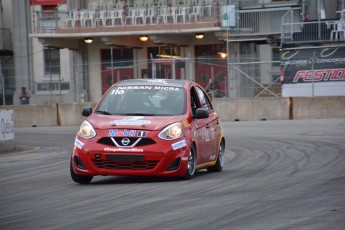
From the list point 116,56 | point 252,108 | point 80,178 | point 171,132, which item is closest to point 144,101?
point 171,132

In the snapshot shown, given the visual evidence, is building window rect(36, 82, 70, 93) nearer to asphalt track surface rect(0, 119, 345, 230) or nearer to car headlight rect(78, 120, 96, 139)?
asphalt track surface rect(0, 119, 345, 230)

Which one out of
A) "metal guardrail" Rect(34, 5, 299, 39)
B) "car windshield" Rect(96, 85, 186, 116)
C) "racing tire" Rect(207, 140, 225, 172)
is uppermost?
"metal guardrail" Rect(34, 5, 299, 39)

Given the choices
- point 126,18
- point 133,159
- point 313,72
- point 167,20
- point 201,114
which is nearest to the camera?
point 133,159

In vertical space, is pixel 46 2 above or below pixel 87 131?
above

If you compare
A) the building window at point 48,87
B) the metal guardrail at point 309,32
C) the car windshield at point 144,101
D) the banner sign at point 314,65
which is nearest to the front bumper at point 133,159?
the car windshield at point 144,101

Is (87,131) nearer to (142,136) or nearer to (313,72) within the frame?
(142,136)

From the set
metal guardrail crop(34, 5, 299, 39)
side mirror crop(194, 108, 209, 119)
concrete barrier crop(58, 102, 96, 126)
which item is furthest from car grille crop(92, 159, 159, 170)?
metal guardrail crop(34, 5, 299, 39)

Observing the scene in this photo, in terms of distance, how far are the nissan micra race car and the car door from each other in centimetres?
2

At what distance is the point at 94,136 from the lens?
1283 cm

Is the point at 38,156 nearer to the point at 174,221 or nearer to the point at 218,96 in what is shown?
the point at 174,221

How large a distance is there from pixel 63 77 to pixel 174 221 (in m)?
38.9

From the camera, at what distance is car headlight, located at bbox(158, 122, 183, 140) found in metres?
12.8

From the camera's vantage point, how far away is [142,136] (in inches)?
498

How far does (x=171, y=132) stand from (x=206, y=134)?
1519 millimetres
